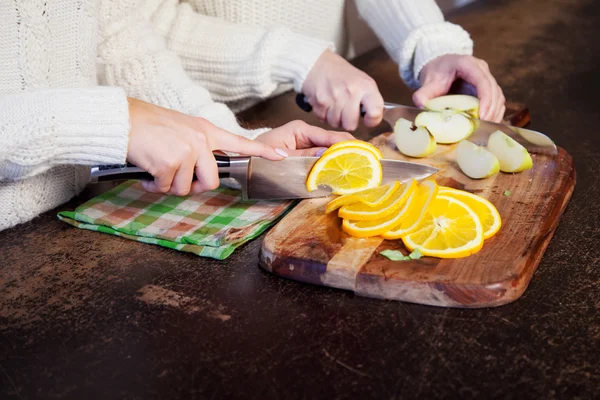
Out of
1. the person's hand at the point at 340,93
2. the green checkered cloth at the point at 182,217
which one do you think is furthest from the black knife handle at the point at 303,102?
the green checkered cloth at the point at 182,217

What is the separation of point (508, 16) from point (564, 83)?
631 millimetres

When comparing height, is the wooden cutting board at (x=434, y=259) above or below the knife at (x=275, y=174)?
below

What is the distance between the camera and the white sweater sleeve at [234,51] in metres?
1.62

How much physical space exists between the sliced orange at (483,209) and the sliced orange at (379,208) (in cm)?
7

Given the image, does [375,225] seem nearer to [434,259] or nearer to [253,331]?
[434,259]

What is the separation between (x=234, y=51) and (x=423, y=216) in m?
0.73

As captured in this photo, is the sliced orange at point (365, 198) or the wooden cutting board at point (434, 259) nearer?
the wooden cutting board at point (434, 259)

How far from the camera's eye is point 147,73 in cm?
149

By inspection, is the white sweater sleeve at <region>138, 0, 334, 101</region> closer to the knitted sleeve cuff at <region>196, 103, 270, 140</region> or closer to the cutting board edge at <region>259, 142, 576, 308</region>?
the knitted sleeve cuff at <region>196, 103, 270, 140</region>

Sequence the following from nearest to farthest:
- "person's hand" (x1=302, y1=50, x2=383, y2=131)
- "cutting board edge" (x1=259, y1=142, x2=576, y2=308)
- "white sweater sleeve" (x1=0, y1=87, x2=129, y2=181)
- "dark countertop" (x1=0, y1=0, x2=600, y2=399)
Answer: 1. "dark countertop" (x1=0, y1=0, x2=600, y2=399)
2. "cutting board edge" (x1=259, y1=142, x2=576, y2=308)
3. "white sweater sleeve" (x1=0, y1=87, x2=129, y2=181)
4. "person's hand" (x1=302, y1=50, x2=383, y2=131)

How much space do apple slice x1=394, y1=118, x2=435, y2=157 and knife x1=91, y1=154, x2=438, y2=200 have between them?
12cm

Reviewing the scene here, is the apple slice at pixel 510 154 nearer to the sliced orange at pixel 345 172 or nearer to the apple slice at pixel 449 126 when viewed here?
the apple slice at pixel 449 126

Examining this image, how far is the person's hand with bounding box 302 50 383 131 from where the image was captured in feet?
5.01

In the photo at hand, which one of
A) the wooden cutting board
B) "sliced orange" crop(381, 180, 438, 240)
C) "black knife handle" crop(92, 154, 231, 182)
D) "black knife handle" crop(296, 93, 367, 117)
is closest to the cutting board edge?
the wooden cutting board
